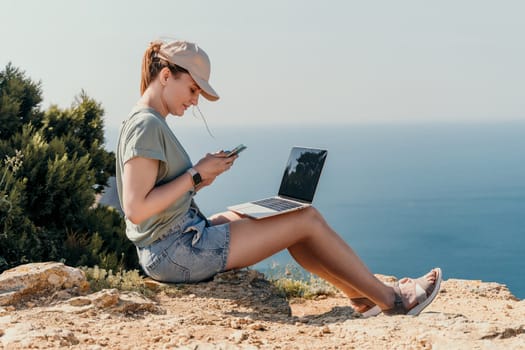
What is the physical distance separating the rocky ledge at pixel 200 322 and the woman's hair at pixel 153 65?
157cm

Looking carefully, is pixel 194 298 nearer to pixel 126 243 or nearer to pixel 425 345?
pixel 425 345

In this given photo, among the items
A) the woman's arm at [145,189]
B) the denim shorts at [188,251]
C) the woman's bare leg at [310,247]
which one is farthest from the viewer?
the woman's bare leg at [310,247]

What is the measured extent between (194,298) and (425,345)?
6.48 feet

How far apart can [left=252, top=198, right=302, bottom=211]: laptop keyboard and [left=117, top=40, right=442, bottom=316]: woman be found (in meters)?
0.14

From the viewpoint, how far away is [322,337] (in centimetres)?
403

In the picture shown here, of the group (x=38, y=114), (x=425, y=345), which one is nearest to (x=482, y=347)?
(x=425, y=345)

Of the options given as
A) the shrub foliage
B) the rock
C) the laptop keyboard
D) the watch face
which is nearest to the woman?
the watch face

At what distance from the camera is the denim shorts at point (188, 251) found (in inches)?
181

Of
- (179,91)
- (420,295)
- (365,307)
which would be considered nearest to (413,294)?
(420,295)

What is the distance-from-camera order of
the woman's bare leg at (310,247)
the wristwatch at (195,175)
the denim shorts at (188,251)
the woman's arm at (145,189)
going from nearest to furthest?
the woman's arm at (145,189), the wristwatch at (195,175), the denim shorts at (188,251), the woman's bare leg at (310,247)

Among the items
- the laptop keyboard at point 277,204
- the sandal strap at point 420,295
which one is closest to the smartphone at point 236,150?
the laptop keyboard at point 277,204

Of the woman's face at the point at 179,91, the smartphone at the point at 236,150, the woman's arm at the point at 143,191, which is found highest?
the woman's face at the point at 179,91

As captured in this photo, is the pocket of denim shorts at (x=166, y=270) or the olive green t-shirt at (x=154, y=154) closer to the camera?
the olive green t-shirt at (x=154, y=154)

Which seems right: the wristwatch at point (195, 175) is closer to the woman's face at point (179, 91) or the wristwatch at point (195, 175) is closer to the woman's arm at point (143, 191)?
the woman's arm at point (143, 191)
